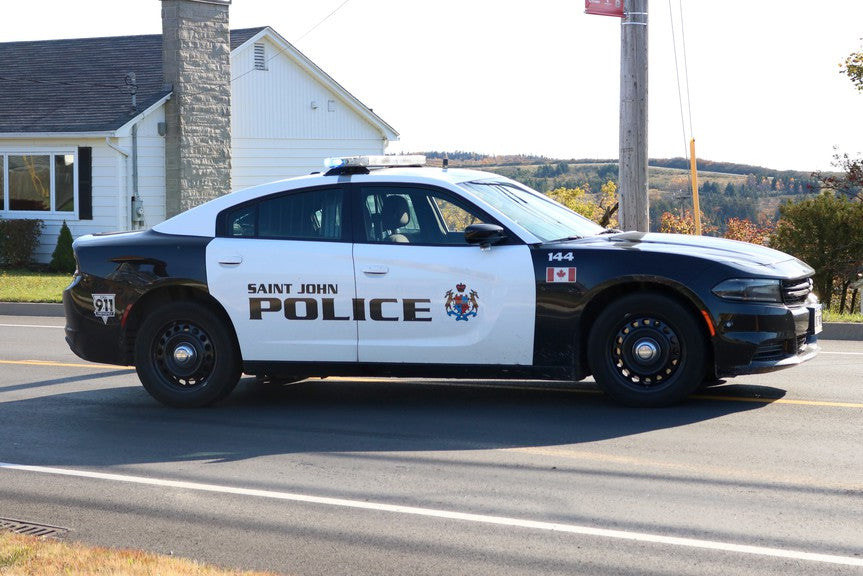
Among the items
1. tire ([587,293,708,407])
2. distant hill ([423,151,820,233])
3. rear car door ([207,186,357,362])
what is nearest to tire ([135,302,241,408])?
rear car door ([207,186,357,362])

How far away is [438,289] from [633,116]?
542 centimetres

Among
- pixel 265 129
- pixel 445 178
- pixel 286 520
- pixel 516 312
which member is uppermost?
pixel 265 129

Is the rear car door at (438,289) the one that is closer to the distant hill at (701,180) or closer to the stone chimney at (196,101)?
the stone chimney at (196,101)

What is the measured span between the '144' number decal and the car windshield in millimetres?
207

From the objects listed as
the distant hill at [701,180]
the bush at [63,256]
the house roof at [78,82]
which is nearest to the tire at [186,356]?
the bush at [63,256]

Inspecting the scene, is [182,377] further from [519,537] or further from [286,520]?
[519,537]

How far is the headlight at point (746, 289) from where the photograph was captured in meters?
7.64

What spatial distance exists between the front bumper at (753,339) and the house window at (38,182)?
21.2 m

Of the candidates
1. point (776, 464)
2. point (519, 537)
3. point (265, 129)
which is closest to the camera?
point (519, 537)

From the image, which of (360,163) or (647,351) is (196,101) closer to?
(360,163)

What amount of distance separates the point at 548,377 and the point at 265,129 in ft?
77.1

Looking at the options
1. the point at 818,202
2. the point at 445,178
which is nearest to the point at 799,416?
the point at 445,178

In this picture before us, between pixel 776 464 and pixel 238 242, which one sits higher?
pixel 238 242

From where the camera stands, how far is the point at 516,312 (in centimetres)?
789
